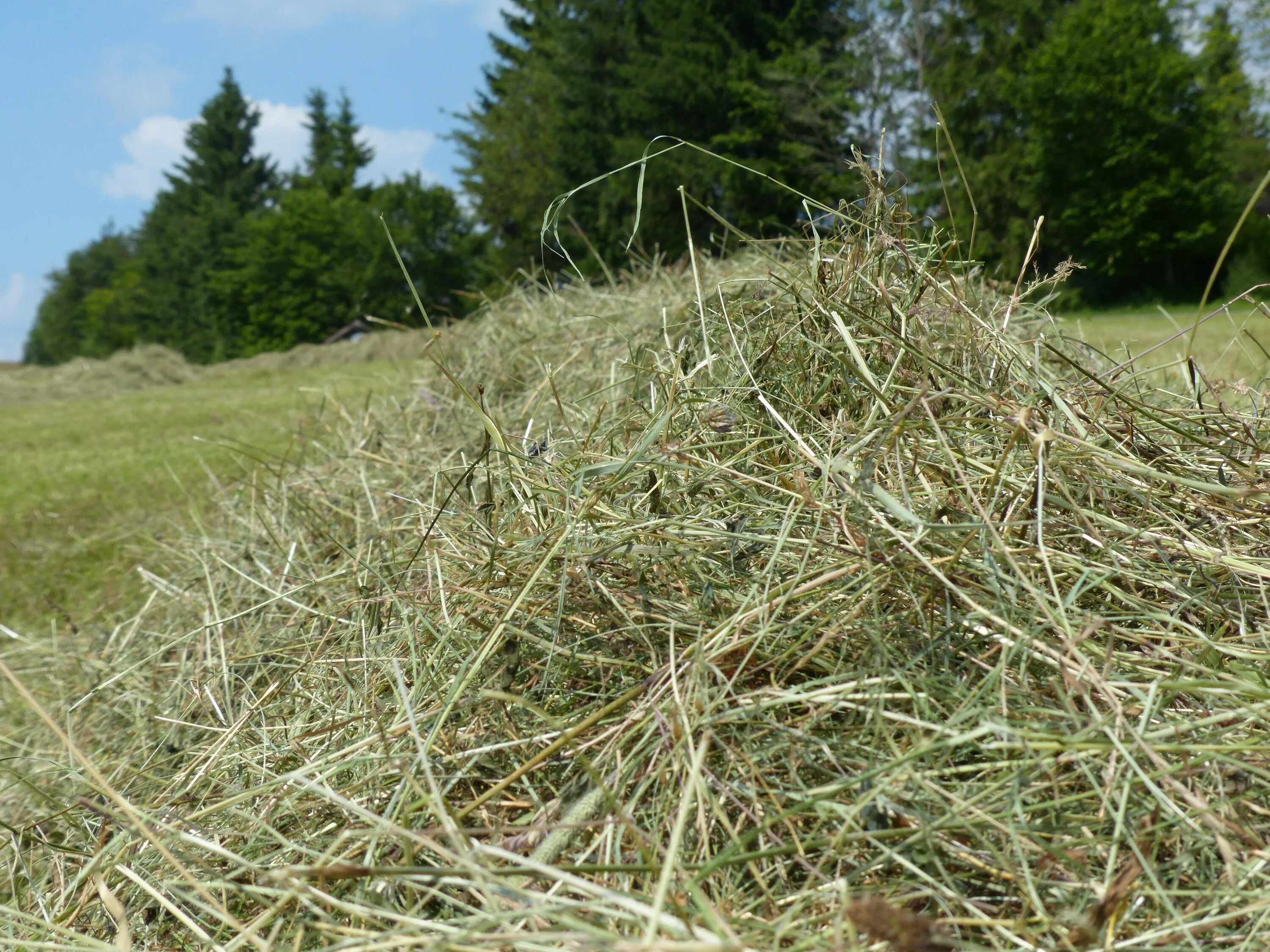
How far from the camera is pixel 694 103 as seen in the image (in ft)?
63.9

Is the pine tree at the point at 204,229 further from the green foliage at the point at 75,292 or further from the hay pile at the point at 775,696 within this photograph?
the hay pile at the point at 775,696

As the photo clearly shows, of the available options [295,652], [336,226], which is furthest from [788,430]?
[336,226]

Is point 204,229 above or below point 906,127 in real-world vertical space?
above

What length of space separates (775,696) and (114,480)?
4.35 m

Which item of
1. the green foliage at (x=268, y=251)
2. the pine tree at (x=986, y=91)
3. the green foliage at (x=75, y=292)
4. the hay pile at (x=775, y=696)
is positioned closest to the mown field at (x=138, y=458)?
the hay pile at (x=775, y=696)

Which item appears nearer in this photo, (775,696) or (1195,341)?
(775,696)

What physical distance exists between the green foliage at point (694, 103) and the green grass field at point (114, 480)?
1136 cm

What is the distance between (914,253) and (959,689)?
3.19ft

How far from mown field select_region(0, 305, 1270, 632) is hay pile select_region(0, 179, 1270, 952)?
45cm

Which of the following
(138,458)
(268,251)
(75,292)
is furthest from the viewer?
(75,292)

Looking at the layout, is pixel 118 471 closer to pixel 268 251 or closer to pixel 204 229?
pixel 268 251

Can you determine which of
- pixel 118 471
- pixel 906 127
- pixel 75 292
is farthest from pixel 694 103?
pixel 75 292

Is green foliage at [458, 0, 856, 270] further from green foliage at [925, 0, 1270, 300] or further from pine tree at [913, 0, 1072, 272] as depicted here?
green foliage at [925, 0, 1270, 300]

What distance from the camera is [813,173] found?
62.2 feet
